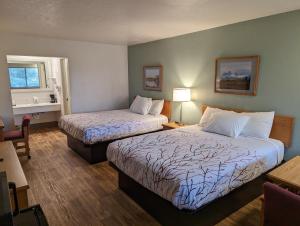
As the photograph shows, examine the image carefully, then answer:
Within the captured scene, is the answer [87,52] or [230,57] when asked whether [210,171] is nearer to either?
[230,57]

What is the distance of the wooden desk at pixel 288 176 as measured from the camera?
1677 mm

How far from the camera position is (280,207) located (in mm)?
1326

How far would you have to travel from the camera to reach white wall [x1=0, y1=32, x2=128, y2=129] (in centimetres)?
416

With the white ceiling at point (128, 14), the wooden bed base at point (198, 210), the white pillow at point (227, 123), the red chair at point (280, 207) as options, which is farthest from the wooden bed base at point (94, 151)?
the red chair at point (280, 207)

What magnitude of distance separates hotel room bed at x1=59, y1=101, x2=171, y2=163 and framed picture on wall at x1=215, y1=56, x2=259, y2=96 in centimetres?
150

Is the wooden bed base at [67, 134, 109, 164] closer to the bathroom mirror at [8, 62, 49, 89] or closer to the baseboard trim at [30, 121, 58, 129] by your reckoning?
the baseboard trim at [30, 121, 58, 129]

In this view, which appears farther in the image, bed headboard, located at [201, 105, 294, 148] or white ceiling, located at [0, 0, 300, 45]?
bed headboard, located at [201, 105, 294, 148]

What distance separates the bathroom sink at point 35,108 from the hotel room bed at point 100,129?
148 cm

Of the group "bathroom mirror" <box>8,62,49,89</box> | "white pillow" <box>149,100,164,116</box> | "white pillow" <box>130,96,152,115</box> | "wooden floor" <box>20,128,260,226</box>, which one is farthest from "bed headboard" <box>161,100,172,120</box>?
"bathroom mirror" <box>8,62,49,89</box>

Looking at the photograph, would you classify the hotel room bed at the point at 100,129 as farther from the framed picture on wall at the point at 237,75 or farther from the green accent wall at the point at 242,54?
the framed picture on wall at the point at 237,75

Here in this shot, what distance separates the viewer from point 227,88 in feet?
11.3

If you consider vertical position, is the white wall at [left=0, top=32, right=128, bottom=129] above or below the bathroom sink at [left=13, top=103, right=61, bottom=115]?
above

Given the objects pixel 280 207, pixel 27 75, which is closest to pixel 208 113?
pixel 280 207

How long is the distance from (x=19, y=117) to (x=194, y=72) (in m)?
4.75
